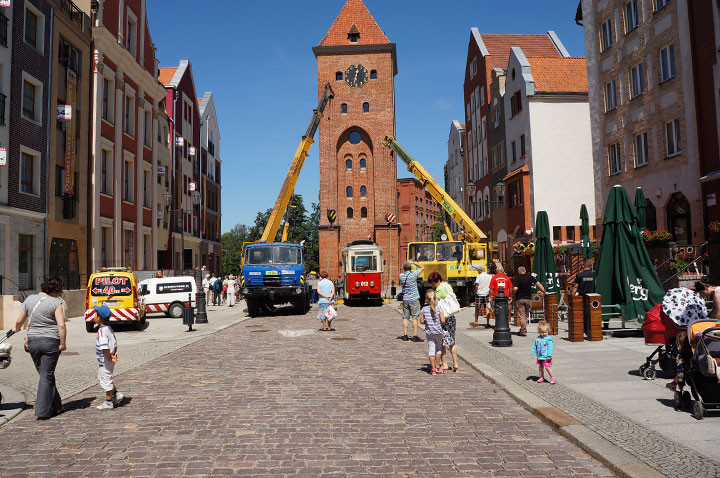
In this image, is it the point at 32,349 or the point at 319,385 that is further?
the point at 319,385

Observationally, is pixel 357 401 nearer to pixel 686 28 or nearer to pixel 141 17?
→ pixel 686 28

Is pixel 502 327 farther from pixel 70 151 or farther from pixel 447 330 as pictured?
pixel 70 151

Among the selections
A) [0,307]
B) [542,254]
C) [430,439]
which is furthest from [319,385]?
[0,307]

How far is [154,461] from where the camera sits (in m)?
5.30

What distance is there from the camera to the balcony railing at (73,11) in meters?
25.5

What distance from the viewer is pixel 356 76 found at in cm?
5894

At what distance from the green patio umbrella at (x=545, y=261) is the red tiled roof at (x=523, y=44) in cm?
3134

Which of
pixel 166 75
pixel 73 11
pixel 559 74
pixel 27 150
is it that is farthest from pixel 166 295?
pixel 166 75

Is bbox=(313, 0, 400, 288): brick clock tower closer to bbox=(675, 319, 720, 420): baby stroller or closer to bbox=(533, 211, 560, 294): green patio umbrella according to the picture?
bbox=(533, 211, 560, 294): green patio umbrella

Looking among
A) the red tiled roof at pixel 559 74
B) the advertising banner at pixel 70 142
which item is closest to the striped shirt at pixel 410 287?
the advertising banner at pixel 70 142

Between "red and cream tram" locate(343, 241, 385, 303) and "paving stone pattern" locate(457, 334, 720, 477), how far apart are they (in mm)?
21128

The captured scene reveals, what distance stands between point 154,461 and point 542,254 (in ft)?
48.8

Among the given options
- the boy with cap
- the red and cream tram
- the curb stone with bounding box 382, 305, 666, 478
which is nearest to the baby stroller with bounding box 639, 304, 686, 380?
the curb stone with bounding box 382, 305, 666, 478


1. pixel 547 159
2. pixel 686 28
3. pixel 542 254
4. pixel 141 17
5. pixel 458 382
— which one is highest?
pixel 141 17
